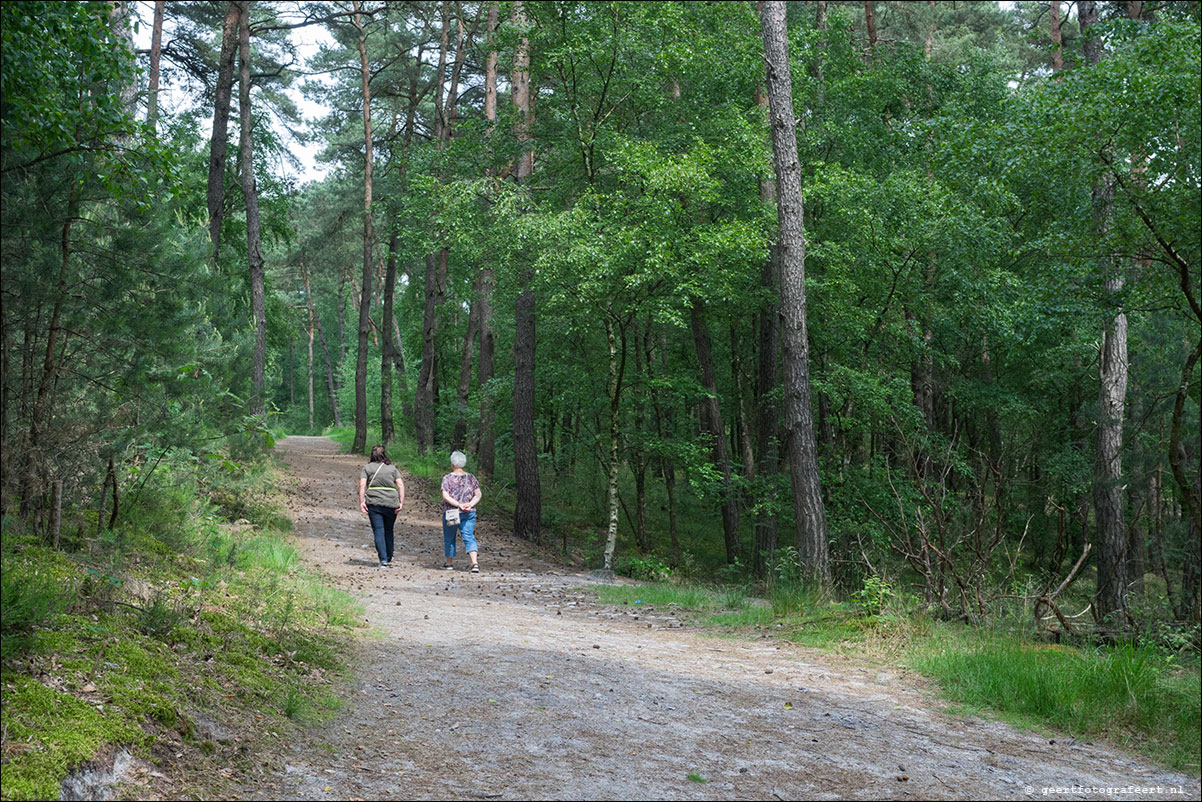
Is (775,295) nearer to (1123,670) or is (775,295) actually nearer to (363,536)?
(363,536)

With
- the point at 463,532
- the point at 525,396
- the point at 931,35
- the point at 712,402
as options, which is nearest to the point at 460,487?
the point at 463,532


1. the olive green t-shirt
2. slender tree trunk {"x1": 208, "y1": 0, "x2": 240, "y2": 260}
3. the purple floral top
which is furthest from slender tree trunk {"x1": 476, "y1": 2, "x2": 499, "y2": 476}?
the purple floral top

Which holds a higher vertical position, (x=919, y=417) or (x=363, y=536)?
(x=919, y=417)

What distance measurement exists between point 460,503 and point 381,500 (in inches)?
45.1

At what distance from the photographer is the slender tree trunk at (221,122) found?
1740cm

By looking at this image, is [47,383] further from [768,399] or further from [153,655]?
[768,399]

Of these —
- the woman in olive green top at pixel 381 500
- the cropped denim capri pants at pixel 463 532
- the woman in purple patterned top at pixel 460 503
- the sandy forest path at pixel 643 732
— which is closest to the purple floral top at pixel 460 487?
the woman in purple patterned top at pixel 460 503

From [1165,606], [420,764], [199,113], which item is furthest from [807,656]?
[199,113]

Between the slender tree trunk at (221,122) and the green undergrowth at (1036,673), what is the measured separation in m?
13.7

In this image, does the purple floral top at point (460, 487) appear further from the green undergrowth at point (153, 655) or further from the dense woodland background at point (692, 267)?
the green undergrowth at point (153, 655)

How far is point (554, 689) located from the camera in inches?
237

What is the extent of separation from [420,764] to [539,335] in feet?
54.0

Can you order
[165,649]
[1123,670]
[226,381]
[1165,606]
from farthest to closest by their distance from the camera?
1. [1165,606]
2. [226,381]
3. [1123,670]
4. [165,649]

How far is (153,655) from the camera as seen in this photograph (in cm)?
482
